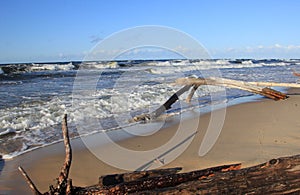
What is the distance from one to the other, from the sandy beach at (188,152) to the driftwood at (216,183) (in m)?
1.49

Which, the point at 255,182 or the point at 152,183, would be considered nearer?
the point at 255,182

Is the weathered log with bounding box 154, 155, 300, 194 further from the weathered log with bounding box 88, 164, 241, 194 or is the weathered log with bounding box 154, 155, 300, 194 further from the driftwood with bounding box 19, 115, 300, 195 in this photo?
the weathered log with bounding box 88, 164, 241, 194

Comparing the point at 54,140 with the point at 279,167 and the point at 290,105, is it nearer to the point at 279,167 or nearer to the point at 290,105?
the point at 279,167

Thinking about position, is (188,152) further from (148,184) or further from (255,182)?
(255,182)

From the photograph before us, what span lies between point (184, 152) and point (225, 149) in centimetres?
67

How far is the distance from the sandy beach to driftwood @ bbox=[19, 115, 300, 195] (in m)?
1.49

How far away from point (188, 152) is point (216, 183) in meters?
2.69

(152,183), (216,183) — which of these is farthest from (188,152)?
(216,183)

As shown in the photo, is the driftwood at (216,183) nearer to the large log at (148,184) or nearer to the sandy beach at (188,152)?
the large log at (148,184)

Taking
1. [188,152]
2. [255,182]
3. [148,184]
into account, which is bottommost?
[188,152]

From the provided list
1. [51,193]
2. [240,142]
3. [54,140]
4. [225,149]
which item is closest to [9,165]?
[54,140]

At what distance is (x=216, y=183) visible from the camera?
2.27 metres

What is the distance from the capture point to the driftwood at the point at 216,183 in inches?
87.2

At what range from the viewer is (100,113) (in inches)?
342
